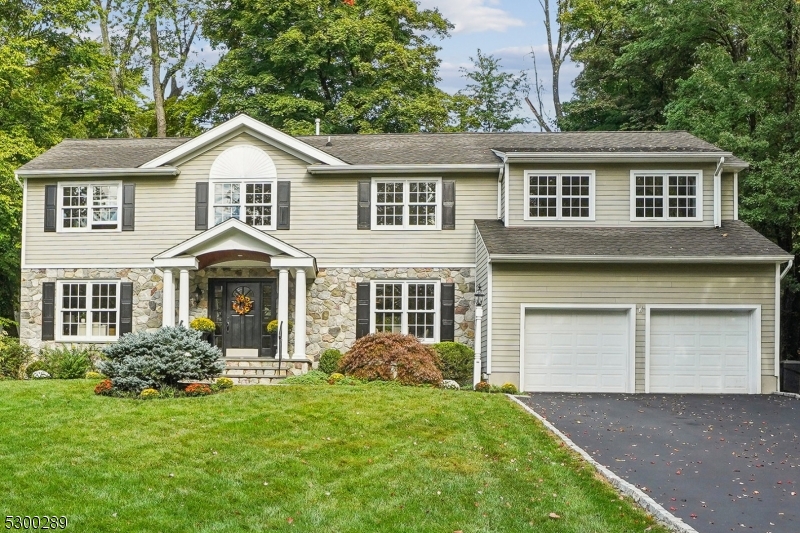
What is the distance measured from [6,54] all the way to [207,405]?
16.5 m

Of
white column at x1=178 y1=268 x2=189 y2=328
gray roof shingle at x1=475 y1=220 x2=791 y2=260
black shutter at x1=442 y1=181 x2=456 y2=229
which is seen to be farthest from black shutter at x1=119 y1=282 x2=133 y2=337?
A: gray roof shingle at x1=475 y1=220 x2=791 y2=260

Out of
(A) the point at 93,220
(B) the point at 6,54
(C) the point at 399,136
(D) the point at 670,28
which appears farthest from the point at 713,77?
(B) the point at 6,54

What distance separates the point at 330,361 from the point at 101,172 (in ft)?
23.7

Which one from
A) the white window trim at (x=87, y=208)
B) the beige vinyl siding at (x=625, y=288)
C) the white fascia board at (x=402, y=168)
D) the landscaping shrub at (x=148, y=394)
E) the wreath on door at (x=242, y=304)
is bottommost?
the landscaping shrub at (x=148, y=394)

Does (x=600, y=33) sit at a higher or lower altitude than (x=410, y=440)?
higher

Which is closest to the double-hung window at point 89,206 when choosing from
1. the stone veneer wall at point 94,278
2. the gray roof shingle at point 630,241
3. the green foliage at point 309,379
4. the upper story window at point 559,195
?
the stone veneer wall at point 94,278

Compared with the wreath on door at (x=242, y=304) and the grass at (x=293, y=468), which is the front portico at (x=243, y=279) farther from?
the grass at (x=293, y=468)

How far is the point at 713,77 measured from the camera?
24547 millimetres

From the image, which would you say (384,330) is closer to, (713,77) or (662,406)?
(662,406)

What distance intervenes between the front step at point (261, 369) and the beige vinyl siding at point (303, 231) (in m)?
2.72

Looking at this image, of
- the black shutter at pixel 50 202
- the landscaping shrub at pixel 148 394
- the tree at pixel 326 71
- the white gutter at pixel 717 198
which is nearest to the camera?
the landscaping shrub at pixel 148 394

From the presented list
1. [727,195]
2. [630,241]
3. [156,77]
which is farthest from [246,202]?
[156,77]

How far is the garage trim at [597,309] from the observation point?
60.2 feet

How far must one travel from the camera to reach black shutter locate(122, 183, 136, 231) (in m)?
21.3
